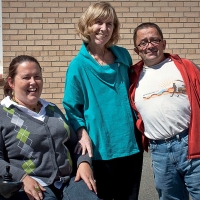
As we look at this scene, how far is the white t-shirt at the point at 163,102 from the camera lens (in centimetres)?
275

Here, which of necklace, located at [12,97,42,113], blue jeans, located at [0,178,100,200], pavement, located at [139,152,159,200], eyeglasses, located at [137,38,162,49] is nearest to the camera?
blue jeans, located at [0,178,100,200]

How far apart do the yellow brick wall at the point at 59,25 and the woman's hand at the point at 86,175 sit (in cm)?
331

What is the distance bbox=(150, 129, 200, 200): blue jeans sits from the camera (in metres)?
2.76

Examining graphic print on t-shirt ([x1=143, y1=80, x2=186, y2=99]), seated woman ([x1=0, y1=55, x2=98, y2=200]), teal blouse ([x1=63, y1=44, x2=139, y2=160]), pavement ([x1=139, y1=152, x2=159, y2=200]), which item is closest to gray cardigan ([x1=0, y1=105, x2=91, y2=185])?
seated woman ([x1=0, y1=55, x2=98, y2=200])

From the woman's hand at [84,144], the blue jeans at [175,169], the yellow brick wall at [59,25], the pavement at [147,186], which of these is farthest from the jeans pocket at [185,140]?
the yellow brick wall at [59,25]

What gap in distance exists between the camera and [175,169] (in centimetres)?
282

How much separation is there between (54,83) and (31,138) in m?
3.40

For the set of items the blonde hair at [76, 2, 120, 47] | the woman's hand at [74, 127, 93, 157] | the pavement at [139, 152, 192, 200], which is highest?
the blonde hair at [76, 2, 120, 47]

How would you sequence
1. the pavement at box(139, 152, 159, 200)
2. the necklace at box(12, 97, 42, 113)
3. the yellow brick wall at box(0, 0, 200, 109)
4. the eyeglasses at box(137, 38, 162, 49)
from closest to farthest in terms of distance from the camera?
the necklace at box(12, 97, 42, 113), the eyeglasses at box(137, 38, 162, 49), the pavement at box(139, 152, 159, 200), the yellow brick wall at box(0, 0, 200, 109)

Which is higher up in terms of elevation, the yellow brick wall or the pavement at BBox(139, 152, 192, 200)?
the yellow brick wall

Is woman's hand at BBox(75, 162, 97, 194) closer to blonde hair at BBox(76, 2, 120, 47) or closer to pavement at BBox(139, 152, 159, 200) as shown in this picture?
blonde hair at BBox(76, 2, 120, 47)

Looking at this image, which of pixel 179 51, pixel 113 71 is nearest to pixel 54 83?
pixel 179 51

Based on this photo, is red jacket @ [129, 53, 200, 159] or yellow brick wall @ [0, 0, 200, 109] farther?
yellow brick wall @ [0, 0, 200, 109]

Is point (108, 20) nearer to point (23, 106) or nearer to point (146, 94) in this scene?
point (146, 94)
